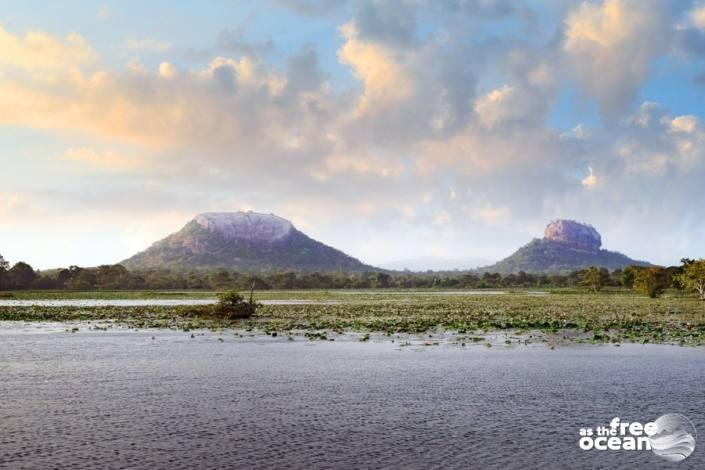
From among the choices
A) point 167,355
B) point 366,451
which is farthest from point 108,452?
point 167,355

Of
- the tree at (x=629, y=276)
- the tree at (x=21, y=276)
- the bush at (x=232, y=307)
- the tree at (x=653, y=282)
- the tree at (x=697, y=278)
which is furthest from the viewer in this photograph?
the tree at (x=21, y=276)

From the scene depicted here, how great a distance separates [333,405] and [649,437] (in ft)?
29.0

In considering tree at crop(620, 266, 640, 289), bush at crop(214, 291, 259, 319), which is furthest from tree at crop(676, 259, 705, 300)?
bush at crop(214, 291, 259, 319)

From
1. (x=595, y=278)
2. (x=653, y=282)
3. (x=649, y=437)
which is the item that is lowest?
(x=649, y=437)

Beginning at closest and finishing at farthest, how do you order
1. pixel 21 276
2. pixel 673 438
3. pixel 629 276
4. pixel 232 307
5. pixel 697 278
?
pixel 673 438, pixel 232 307, pixel 697 278, pixel 629 276, pixel 21 276

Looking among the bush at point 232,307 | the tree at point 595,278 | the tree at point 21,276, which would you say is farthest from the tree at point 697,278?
the tree at point 21,276

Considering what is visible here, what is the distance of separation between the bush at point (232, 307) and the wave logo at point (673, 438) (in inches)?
1800

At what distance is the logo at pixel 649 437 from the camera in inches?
599

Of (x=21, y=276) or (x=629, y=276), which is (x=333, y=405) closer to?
(x=629, y=276)

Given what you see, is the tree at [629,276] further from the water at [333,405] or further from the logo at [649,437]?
the logo at [649,437]

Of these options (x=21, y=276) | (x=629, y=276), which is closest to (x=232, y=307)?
(x=629, y=276)

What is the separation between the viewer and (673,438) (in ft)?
52.4

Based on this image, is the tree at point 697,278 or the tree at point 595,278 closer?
the tree at point 697,278

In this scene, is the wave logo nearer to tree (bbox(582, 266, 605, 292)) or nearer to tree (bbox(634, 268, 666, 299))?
tree (bbox(634, 268, 666, 299))
